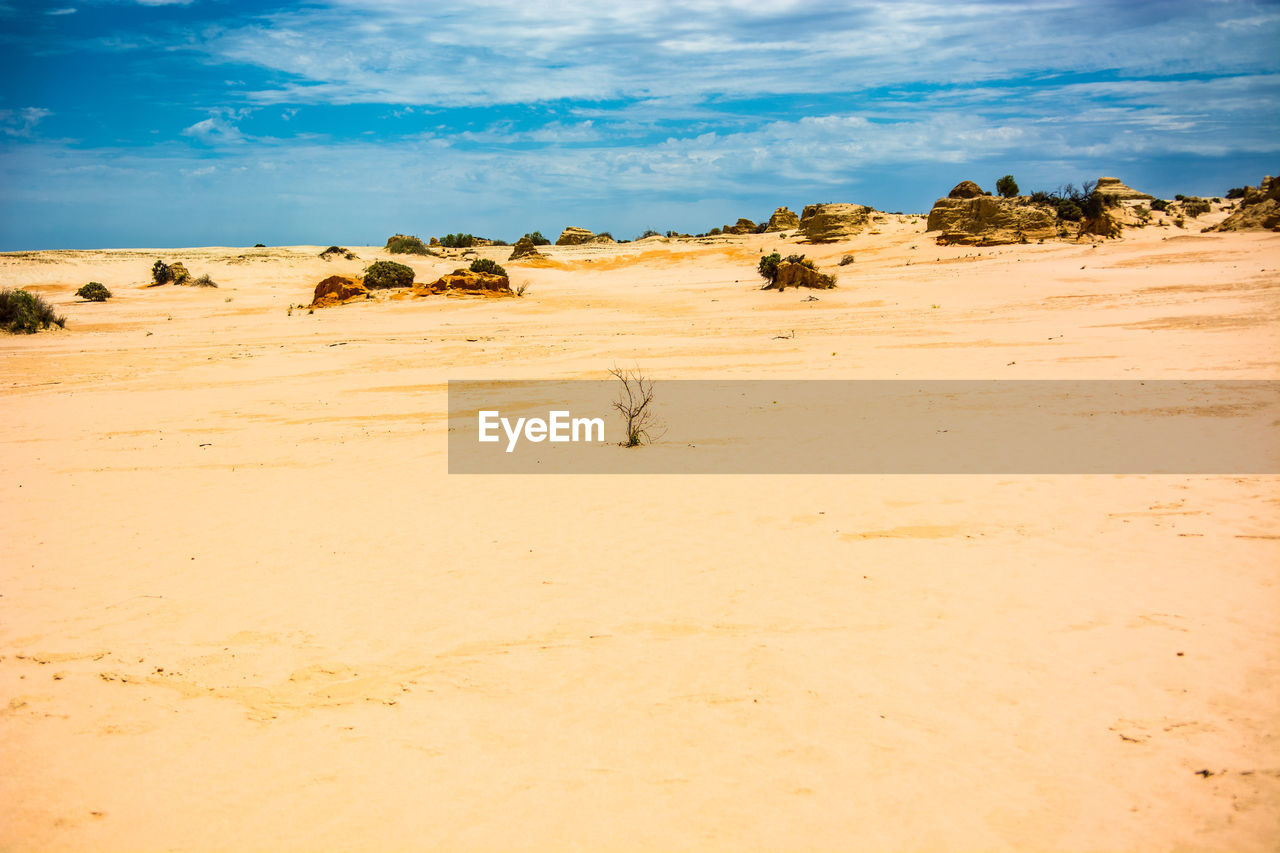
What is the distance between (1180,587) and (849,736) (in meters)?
2.50

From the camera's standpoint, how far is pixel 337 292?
2558 centimetres

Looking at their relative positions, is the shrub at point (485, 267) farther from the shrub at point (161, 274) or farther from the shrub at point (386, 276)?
the shrub at point (161, 274)

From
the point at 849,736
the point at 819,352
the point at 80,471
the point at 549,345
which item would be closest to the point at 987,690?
the point at 849,736

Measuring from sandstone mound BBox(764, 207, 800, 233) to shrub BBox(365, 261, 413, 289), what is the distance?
88.7 ft

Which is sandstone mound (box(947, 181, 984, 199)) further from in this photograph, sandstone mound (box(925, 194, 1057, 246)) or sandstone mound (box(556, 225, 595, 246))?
sandstone mound (box(556, 225, 595, 246))

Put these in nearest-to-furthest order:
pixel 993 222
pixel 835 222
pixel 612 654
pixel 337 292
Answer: pixel 612 654, pixel 337 292, pixel 993 222, pixel 835 222

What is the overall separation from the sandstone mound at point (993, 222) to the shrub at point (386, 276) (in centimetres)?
2085

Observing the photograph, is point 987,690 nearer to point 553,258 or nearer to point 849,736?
point 849,736

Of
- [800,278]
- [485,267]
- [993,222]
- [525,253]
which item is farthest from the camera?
[525,253]

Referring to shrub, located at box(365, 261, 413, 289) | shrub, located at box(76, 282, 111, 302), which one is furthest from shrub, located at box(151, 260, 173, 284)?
shrub, located at box(365, 261, 413, 289)

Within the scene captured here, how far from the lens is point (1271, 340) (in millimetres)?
11430

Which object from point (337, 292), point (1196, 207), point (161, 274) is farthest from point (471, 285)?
point (1196, 207)

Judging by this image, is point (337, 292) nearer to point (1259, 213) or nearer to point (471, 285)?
point (471, 285)

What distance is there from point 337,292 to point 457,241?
24078 mm
